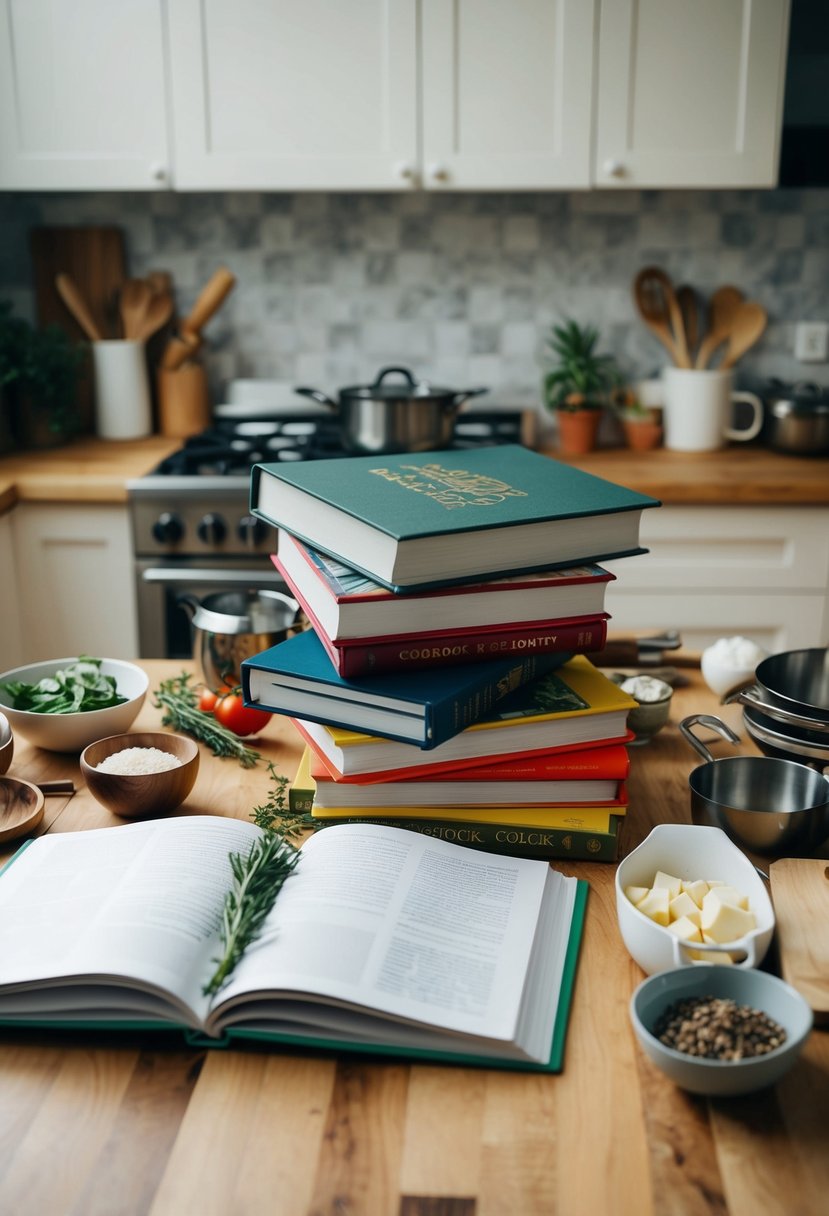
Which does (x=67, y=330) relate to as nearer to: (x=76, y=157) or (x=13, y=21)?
(x=76, y=157)

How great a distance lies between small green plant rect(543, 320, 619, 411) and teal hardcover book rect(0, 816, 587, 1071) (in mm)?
2094

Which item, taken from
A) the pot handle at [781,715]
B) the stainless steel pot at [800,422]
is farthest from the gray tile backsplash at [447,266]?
the pot handle at [781,715]

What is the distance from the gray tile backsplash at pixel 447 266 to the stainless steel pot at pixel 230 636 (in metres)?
1.82

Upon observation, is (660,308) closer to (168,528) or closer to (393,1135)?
(168,528)

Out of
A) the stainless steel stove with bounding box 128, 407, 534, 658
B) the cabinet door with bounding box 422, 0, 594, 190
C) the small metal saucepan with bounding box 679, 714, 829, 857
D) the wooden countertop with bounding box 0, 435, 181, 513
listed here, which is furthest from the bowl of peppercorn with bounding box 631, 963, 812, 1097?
the cabinet door with bounding box 422, 0, 594, 190

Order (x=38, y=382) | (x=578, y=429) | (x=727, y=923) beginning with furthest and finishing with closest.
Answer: (x=578, y=429) → (x=38, y=382) → (x=727, y=923)

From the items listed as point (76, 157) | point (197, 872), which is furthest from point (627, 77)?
point (197, 872)

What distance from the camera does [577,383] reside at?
2873 mm

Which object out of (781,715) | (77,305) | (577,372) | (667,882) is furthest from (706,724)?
(77,305)

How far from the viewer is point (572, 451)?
2861mm

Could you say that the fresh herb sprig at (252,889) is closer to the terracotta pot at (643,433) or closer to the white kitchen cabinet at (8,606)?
the white kitchen cabinet at (8,606)

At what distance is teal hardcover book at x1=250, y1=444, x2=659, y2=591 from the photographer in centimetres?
99

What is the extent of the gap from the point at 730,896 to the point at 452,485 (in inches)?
19.1

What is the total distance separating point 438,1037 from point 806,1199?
25 centimetres
